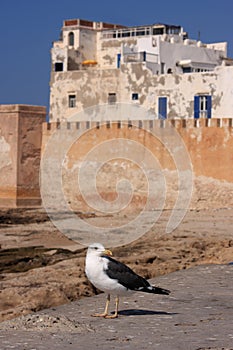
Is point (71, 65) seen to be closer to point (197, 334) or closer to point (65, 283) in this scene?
point (65, 283)

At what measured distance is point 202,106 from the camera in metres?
29.2

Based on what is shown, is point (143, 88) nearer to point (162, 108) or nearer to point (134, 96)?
point (134, 96)

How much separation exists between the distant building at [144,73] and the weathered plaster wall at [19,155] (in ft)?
19.1

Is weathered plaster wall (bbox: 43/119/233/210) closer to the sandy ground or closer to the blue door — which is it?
the sandy ground

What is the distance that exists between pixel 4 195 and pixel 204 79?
8.31 meters

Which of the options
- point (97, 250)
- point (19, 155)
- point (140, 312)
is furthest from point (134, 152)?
point (97, 250)

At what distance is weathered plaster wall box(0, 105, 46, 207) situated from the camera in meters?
25.0

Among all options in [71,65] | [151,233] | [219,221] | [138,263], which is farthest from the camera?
[71,65]

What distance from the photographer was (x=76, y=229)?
20625 mm

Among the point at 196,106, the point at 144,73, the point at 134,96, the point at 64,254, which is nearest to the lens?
the point at 64,254

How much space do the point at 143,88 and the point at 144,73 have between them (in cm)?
60

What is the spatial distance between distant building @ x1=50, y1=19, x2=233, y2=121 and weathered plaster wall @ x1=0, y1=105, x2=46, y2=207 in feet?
19.1

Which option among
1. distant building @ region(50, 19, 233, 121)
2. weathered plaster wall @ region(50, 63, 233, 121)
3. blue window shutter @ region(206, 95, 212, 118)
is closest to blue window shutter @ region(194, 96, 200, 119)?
distant building @ region(50, 19, 233, 121)

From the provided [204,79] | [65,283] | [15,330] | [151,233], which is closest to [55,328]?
[15,330]
